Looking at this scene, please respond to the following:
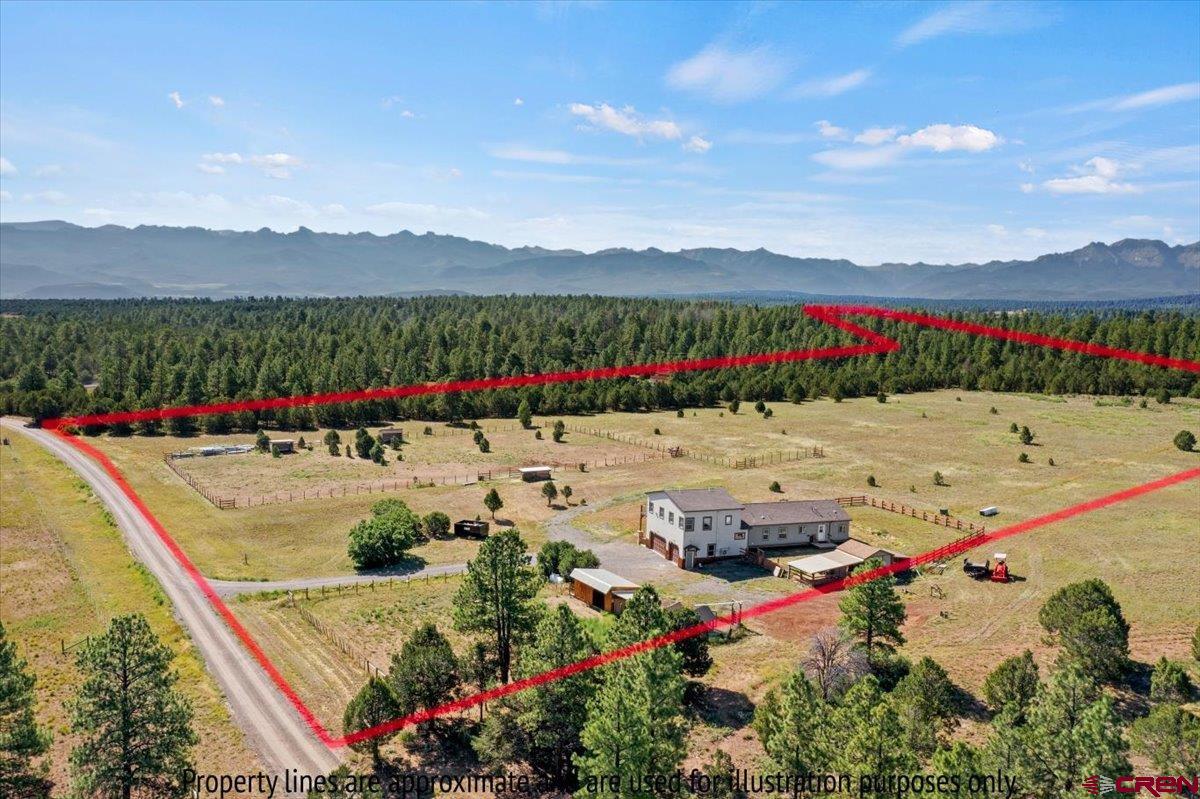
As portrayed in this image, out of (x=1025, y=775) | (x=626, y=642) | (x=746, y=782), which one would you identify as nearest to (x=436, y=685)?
(x=626, y=642)

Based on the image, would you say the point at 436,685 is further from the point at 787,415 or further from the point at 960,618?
the point at 787,415

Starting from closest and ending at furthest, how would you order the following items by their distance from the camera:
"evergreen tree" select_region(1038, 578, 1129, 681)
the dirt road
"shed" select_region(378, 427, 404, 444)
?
the dirt road
"evergreen tree" select_region(1038, 578, 1129, 681)
"shed" select_region(378, 427, 404, 444)

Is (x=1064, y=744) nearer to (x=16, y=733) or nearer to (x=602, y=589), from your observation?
(x=602, y=589)

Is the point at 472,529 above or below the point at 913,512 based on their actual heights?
below

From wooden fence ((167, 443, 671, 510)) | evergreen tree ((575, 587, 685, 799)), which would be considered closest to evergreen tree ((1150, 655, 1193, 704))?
evergreen tree ((575, 587, 685, 799))

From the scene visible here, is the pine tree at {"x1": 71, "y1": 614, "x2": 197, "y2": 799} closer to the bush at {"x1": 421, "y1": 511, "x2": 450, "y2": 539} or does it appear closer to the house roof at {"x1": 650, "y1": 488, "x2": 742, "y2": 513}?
the bush at {"x1": 421, "y1": 511, "x2": 450, "y2": 539}

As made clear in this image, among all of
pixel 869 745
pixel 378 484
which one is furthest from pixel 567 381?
pixel 869 745

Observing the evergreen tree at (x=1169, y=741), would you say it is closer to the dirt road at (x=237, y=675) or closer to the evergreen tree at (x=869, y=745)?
the evergreen tree at (x=869, y=745)
